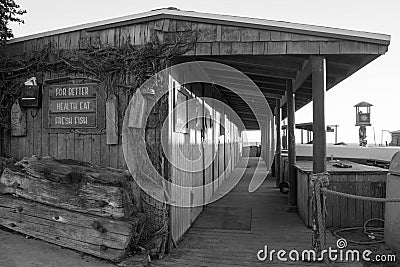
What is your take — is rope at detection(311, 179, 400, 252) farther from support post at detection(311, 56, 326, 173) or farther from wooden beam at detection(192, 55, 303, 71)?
wooden beam at detection(192, 55, 303, 71)

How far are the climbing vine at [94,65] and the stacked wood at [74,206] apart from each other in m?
1.08

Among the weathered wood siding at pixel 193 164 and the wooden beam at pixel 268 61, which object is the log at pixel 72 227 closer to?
the weathered wood siding at pixel 193 164

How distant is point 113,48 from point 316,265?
3440 mm

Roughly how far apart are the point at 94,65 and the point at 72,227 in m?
1.94

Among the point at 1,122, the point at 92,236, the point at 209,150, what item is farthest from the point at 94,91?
the point at 209,150

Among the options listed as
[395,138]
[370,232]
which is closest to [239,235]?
[370,232]

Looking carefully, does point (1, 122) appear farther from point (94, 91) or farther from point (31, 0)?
Answer: point (31, 0)

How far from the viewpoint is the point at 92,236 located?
4059 mm

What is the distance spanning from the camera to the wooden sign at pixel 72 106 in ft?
16.2

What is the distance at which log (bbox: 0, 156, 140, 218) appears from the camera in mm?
4121

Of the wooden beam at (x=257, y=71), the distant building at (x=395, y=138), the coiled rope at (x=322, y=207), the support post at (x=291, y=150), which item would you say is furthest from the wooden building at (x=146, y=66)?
the distant building at (x=395, y=138)

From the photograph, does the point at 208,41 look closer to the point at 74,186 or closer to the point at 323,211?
the point at 74,186

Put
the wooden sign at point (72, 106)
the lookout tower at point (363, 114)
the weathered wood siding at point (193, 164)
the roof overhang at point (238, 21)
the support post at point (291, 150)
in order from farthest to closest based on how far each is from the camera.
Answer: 1. the lookout tower at point (363, 114)
2. the support post at point (291, 150)
3. the weathered wood siding at point (193, 164)
4. the wooden sign at point (72, 106)
5. the roof overhang at point (238, 21)

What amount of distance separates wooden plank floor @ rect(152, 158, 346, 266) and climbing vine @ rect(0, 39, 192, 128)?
2.10 metres
